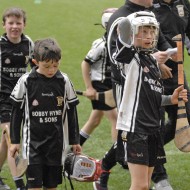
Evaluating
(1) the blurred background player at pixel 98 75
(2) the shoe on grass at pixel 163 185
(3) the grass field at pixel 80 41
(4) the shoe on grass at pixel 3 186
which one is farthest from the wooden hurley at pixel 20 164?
(1) the blurred background player at pixel 98 75

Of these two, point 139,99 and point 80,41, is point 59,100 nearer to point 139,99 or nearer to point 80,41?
point 139,99

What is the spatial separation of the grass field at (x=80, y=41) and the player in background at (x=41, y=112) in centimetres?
137

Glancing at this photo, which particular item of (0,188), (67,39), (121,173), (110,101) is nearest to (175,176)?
(121,173)

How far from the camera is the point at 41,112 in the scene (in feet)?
19.3

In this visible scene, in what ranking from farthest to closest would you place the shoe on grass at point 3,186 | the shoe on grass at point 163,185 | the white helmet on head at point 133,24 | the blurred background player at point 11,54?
the blurred background player at point 11,54 → the shoe on grass at point 3,186 → the shoe on grass at point 163,185 → the white helmet on head at point 133,24

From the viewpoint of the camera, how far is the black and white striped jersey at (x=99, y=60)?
811 centimetres

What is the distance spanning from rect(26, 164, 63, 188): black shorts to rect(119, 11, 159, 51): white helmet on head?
140 centimetres

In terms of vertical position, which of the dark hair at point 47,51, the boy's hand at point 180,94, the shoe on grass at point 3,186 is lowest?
the shoe on grass at point 3,186

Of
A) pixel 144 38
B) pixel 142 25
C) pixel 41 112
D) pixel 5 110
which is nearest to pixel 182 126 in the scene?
pixel 144 38

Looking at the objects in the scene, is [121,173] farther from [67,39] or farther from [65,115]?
[67,39]

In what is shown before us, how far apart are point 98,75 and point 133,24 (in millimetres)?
2862

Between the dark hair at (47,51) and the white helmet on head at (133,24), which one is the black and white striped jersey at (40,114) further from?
the white helmet on head at (133,24)

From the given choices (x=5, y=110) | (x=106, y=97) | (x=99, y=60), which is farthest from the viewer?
(x=99, y=60)

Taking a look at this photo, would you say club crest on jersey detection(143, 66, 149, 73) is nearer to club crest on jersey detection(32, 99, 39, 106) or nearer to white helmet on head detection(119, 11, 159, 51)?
white helmet on head detection(119, 11, 159, 51)
